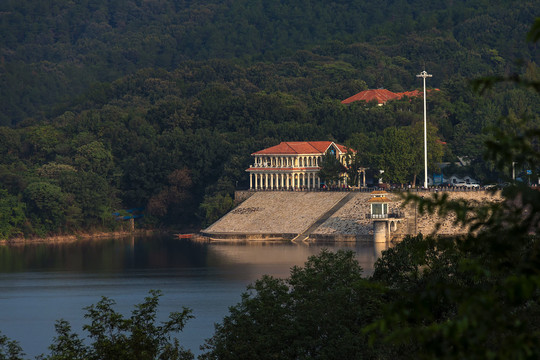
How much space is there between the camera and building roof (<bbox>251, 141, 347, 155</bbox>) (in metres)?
92.5

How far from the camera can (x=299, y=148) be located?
93.0 metres

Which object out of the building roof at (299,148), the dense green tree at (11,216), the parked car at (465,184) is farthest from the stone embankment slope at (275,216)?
the dense green tree at (11,216)

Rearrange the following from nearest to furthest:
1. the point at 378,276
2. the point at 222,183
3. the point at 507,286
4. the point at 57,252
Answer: the point at 507,286
the point at 378,276
the point at 57,252
the point at 222,183

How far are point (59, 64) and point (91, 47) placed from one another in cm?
1291

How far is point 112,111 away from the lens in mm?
111188

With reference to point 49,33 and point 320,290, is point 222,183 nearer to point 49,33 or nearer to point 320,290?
point 320,290

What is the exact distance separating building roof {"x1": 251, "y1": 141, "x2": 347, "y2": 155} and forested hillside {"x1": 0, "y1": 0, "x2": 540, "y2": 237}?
1965 millimetres

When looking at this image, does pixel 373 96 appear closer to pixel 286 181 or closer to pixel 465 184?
pixel 286 181

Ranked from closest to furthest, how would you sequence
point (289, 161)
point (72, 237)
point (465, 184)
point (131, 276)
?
point (131, 276), point (72, 237), point (465, 184), point (289, 161)

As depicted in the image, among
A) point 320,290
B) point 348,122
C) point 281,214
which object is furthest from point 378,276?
point 348,122

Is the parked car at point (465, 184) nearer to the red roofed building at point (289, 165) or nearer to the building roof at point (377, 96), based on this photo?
the red roofed building at point (289, 165)

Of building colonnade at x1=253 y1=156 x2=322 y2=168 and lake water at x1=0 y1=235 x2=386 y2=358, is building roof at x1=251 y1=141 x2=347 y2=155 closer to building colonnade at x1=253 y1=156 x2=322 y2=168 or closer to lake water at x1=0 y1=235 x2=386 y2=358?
building colonnade at x1=253 y1=156 x2=322 y2=168

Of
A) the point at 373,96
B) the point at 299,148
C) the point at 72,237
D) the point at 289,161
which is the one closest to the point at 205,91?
the point at 373,96

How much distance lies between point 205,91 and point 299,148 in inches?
979
